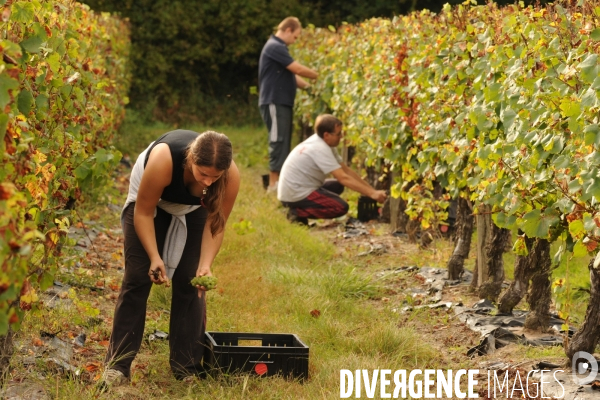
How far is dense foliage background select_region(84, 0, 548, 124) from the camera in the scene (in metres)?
19.4

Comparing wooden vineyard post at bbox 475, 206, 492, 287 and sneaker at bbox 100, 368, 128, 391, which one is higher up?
wooden vineyard post at bbox 475, 206, 492, 287

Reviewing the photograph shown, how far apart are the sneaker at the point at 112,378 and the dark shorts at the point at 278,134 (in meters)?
6.73

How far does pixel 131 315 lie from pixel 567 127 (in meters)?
2.34

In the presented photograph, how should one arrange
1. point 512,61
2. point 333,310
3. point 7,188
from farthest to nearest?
point 333,310 < point 512,61 < point 7,188

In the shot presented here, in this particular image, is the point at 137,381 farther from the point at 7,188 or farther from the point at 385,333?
the point at 7,188

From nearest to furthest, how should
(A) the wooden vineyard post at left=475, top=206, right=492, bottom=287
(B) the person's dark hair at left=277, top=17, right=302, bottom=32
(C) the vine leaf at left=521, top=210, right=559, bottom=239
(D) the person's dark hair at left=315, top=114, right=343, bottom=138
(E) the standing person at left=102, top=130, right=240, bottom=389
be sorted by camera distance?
(E) the standing person at left=102, top=130, right=240, bottom=389
(C) the vine leaf at left=521, top=210, right=559, bottom=239
(A) the wooden vineyard post at left=475, top=206, right=492, bottom=287
(D) the person's dark hair at left=315, top=114, right=343, bottom=138
(B) the person's dark hair at left=277, top=17, right=302, bottom=32

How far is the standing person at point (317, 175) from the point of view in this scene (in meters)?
8.84

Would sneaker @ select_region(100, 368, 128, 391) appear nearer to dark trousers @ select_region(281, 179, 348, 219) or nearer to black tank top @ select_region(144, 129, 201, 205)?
black tank top @ select_region(144, 129, 201, 205)

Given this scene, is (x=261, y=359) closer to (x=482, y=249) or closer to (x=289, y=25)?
(x=482, y=249)

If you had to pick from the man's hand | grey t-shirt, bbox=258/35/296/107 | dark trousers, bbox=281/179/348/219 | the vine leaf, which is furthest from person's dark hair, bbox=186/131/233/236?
grey t-shirt, bbox=258/35/296/107

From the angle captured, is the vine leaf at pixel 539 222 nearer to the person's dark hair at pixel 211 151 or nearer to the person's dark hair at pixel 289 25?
the person's dark hair at pixel 211 151

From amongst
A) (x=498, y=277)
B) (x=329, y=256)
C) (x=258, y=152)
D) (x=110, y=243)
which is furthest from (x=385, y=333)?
(x=258, y=152)

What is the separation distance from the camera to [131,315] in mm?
4562

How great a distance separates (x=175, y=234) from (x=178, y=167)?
39 cm
